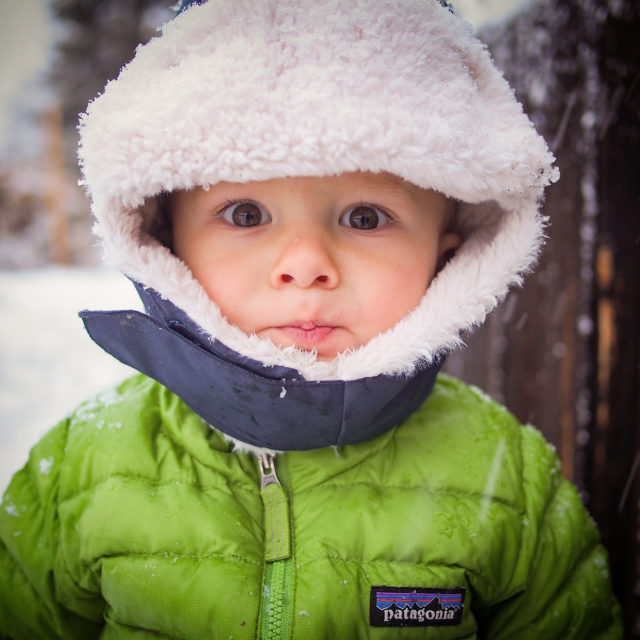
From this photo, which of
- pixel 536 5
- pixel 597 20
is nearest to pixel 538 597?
pixel 597 20

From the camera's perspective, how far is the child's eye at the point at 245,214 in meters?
0.83

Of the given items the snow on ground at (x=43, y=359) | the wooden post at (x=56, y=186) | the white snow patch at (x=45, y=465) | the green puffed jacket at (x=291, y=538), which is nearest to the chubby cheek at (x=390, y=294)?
the green puffed jacket at (x=291, y=538)

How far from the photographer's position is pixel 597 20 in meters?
1.17

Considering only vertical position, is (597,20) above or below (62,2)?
below

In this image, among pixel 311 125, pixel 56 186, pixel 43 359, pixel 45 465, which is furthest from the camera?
pixel 56 186

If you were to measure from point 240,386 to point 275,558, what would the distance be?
0.30 metres

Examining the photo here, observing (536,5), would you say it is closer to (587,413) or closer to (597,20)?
(597,20)

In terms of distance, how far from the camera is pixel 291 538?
85cm

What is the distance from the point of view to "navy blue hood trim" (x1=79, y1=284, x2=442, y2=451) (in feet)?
2.61

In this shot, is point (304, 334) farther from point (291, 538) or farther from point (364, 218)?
point (291, 538)

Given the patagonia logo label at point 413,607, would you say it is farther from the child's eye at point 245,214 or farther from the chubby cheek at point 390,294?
the child's eye at point 245,214

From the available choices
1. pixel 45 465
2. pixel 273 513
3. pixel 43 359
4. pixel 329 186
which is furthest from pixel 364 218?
pixel 43 359

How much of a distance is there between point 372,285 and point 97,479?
618 mm

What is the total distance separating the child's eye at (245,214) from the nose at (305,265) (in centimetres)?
8
